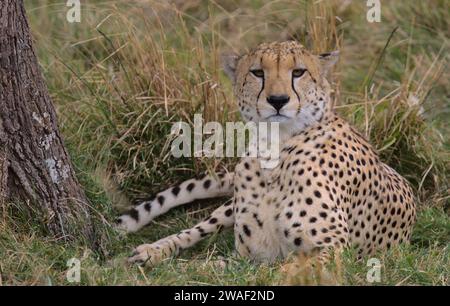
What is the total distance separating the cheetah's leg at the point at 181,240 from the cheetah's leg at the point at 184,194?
0.38 ft

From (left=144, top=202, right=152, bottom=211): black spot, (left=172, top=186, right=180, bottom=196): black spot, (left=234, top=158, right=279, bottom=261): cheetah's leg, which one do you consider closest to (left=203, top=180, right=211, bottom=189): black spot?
(left=172, top=186, right=180, bottom=196): black spot

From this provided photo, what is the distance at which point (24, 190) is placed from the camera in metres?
4.70

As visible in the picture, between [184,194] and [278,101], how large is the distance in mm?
1086

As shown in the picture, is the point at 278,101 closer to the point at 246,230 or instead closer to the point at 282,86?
the point at 282,86

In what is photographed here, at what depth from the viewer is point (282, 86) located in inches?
189

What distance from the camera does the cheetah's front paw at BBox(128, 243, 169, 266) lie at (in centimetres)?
497

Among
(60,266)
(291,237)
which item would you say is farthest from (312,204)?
(60,266)

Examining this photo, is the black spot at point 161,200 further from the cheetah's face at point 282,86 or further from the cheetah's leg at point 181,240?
the cheetah's face at point 282,86

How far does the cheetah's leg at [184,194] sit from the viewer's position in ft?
18.3

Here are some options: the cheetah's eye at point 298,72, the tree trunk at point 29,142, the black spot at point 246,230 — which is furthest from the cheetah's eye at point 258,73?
the tree trunk at point 29,142

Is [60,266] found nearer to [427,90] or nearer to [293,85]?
[293,85]

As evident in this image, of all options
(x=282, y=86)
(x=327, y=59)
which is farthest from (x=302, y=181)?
(x=327, y=59)

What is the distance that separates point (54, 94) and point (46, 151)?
4.60 ft

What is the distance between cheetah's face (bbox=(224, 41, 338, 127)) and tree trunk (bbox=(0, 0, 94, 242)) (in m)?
0.92
